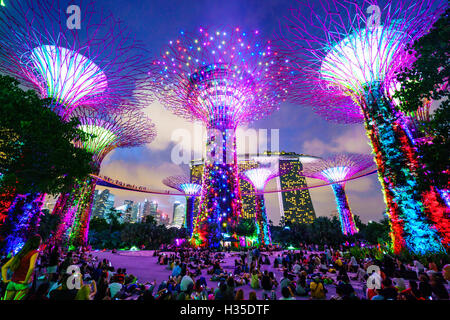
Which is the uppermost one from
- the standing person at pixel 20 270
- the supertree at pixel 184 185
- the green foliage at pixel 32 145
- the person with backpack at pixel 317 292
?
the supertree at pixel 184 185

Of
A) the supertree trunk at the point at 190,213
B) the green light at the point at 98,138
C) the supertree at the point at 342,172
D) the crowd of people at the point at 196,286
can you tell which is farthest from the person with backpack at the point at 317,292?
the supertree trunk at the point at 190,213

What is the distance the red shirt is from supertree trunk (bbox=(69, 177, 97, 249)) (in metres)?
25.3

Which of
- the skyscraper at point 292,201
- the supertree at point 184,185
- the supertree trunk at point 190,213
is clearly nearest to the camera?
the supertree at point 184,185

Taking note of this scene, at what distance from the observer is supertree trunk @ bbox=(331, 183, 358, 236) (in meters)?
32.8

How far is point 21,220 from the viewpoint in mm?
11766

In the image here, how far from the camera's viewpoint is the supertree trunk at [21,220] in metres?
11.4

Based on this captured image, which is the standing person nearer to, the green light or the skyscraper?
the green light

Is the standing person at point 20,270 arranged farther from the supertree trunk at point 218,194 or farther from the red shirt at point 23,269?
the supertree trunk at point 218,194

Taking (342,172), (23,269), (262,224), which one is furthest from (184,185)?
(23,269)

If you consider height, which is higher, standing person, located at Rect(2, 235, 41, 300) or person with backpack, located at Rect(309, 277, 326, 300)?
standing person, located at Rect(2, 235, 41, 300)

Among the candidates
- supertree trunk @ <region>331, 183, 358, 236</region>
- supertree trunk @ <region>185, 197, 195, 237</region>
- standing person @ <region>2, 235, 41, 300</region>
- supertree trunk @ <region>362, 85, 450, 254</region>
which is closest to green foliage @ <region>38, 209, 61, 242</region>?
supertree trunk @ <region>185, 197, 195, 237</region>

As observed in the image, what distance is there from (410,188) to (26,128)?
1779 cm

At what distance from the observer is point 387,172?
11.9 meters

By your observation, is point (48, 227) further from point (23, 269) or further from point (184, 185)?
point (23, 269)
